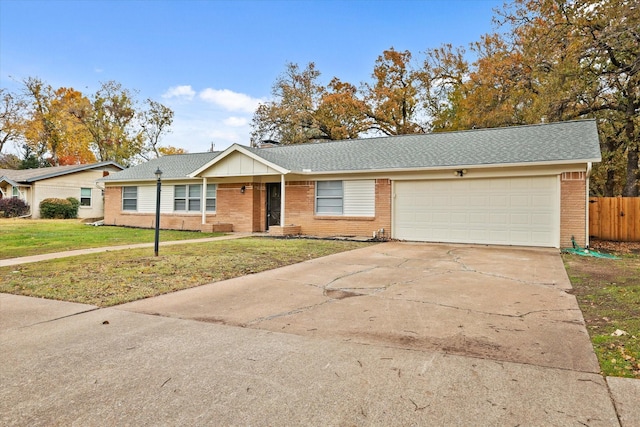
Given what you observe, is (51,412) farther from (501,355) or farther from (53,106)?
(53,106)

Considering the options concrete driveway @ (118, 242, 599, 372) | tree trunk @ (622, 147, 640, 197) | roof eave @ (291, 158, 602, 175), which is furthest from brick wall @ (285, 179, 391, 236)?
tree trunk @ (622, 147, 640, 197)

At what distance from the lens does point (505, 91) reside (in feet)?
70.9

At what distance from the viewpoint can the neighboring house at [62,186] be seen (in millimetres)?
25938

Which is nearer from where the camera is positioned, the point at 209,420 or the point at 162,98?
the point at 209,420

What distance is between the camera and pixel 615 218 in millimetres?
13609

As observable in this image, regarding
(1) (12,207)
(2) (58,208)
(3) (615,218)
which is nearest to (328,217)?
(3) (615,218)

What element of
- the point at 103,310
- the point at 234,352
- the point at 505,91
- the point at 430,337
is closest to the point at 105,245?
the point at 103,310

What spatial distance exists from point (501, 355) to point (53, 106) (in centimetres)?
4772

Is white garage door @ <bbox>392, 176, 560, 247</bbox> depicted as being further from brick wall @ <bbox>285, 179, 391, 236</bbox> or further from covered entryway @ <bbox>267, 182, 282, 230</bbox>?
covered entryway @ <bbox>267, 182, 282, 230</bbox>

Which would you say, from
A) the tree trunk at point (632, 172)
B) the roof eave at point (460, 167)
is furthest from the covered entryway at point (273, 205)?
the tree trunk at point (632, 172)

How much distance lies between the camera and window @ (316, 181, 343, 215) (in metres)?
15.4

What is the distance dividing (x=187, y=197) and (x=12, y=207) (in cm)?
1508

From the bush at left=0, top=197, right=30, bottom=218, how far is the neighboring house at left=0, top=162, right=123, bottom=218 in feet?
1.53

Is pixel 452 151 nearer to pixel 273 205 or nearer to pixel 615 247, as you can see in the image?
pixel 615 247
